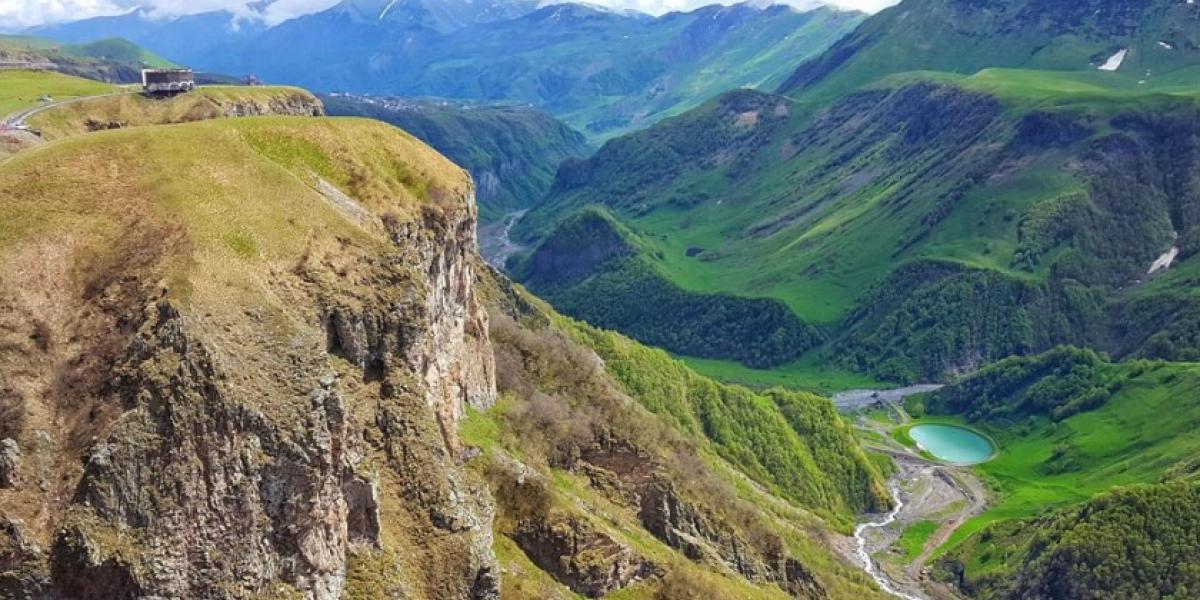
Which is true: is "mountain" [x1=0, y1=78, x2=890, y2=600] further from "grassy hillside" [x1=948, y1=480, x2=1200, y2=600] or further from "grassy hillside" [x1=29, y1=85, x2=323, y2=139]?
"grassy hillside" [x1=948, y1=480, x2=1200, y2=600]

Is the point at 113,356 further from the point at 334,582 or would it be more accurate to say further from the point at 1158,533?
the point at 1158,533

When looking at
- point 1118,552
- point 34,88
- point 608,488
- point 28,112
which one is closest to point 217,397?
point 608,488

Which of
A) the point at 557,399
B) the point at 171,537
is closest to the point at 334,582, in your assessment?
the point at 171,537

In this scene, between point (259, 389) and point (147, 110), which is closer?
point (259, 389)

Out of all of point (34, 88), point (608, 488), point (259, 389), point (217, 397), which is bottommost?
point (608, 488)

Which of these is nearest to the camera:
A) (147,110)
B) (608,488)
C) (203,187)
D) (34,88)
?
(203,187)

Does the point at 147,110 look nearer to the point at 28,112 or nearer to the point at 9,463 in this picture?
the point at 28,112

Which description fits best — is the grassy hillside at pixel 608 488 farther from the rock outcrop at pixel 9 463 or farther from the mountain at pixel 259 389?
the rock outcrop at pixel 9 463

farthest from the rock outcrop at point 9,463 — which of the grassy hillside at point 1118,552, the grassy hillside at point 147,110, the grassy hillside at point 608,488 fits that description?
the grassy hillside at point 1118,552

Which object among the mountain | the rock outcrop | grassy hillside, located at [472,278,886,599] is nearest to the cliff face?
the mountain
